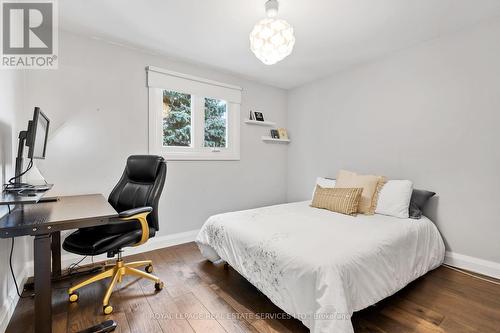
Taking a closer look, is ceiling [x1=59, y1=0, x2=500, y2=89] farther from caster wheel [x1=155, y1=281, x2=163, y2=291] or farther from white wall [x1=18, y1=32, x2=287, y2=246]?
caster wheel [x1=155, y1=281, x2=163, y2=291]

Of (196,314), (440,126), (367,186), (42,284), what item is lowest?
(196,314)

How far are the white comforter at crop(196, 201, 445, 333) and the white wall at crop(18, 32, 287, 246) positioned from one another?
0.90 meters

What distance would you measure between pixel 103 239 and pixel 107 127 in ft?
4.34

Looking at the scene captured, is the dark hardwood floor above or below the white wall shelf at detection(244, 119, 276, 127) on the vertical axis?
below

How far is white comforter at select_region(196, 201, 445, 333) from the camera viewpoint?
1322 millimetres

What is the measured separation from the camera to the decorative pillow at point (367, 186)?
8.04 ft

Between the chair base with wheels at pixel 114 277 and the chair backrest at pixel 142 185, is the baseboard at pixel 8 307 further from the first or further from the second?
the chair backrest at pixel 142 185

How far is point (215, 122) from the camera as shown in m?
3.36

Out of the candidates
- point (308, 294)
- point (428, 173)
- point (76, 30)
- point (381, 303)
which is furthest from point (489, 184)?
point (76, 30)

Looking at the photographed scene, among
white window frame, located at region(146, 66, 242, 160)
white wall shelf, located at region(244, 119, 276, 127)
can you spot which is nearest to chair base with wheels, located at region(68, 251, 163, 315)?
white window frame, located at region(146, 66, 242, 160)

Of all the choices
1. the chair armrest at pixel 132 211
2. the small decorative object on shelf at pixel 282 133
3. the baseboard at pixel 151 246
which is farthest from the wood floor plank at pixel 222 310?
the small decorative object on shelf at pixel 282 133

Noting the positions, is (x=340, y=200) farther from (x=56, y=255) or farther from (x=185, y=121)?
(x=56, y=255)

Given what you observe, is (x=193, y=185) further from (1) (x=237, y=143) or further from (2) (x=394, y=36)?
(2) (x=394, y=36)

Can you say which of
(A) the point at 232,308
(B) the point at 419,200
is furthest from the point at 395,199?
(A) the point at 232,308
